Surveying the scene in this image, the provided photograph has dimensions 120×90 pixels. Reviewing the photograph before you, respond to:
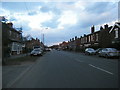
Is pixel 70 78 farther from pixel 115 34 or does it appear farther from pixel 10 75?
pixel 115 34

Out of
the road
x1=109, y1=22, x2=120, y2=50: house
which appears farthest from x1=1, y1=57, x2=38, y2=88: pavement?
x1=109, y1=22, x2=120, y2=50: house

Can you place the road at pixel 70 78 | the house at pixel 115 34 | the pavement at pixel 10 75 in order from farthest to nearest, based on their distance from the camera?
the house at pixel 115 34, the pavement at pixel 10 75, the road at pixel 70 78

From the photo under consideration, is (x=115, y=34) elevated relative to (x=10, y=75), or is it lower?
elevated

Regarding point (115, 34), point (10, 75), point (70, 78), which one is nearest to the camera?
point (70, 78)

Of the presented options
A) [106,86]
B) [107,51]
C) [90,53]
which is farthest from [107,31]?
[106,86]

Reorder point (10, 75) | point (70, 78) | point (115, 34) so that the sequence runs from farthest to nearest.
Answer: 1. point (115, 34)
2. point (10, 75)
3. point (70, 78)

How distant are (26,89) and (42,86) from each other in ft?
2.52

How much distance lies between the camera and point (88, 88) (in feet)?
24.0

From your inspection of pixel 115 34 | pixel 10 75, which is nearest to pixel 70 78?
pixel 10 75

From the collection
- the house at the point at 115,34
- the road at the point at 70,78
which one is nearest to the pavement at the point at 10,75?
the road at the point at 70,78

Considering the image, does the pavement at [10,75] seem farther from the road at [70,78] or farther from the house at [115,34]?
the house at [115,34]

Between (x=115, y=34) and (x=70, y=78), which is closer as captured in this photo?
(x=70, y=78)

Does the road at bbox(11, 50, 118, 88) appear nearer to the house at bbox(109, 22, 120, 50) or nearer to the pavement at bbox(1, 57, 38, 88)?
the pavement at bbox(1, 57, 38, 88)

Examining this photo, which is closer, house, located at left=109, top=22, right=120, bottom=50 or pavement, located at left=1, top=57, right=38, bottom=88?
pavement, located at left=1, top=57, right=38, bottom=88
